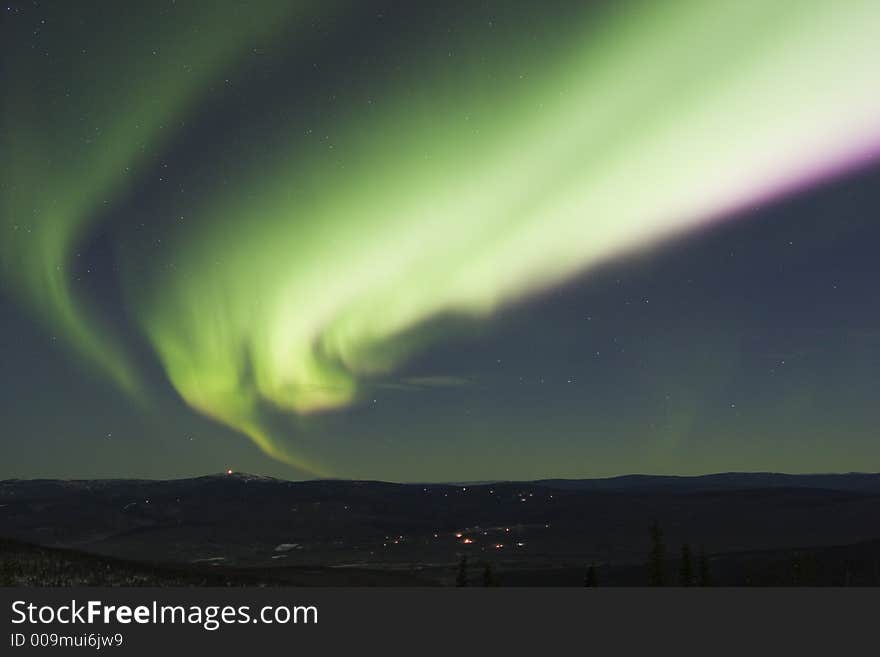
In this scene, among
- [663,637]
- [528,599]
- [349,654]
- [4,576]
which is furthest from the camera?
[4,576]

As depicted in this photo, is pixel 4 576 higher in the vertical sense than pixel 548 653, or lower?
higher

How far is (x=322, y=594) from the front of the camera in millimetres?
30875

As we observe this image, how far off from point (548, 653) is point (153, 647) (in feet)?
43.0

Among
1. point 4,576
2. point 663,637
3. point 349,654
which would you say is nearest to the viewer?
point 349,654

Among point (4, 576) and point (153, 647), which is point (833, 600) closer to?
point (153, 647)

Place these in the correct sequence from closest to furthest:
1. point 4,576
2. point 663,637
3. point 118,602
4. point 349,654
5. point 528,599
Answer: point 349,654 < point 663,637 < point 118,602 < point 528,599 < point 4,576

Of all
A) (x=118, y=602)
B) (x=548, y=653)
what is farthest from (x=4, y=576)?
(x=548, y=653)

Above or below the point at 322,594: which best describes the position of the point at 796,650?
below

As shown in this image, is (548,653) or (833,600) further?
(833,600)

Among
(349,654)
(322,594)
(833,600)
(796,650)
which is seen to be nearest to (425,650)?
(349,654)

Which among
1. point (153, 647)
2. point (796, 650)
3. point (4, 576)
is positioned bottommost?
point (796, 650)

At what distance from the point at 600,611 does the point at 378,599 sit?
8.72 metres

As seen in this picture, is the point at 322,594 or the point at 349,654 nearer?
the point at 349,654

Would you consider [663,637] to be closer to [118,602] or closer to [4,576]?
[118,602]
